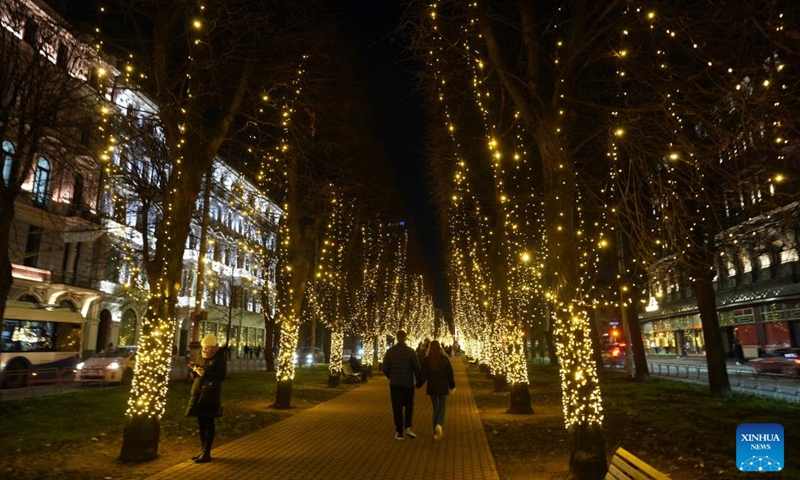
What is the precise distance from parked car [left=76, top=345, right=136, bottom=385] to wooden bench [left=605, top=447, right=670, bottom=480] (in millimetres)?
21696

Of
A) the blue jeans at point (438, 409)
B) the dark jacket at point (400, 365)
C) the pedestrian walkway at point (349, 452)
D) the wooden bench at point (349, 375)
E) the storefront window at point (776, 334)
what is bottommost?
the pedestrian walkway at point (349, 452)

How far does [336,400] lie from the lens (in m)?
17.6

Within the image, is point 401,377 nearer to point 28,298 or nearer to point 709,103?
point 709,103

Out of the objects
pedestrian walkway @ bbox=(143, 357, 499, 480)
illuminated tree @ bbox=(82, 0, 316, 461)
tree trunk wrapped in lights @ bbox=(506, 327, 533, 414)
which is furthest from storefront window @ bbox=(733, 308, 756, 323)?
illuminated tree @ bbox=(82, 0, 316, 461)

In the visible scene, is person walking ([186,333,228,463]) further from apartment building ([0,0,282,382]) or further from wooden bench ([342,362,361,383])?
wooden bench ([342,362,361,383])

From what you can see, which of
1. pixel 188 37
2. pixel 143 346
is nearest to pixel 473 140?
pixel 188 37

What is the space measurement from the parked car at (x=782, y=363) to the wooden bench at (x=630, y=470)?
84.9 ft

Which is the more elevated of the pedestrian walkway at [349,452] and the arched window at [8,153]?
the arched window at [8,153]

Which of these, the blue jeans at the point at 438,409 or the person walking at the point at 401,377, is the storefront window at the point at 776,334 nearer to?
the blue jeans at the point at 438,409

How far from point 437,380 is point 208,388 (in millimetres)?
4394

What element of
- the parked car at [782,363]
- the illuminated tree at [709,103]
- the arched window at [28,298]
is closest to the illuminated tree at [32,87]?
the illuminated tree at [709,103]

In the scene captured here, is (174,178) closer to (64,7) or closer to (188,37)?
(188,37)

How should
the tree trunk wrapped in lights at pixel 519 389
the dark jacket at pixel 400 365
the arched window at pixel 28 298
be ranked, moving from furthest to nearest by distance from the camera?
the arched window at pixel 28 298 → the tree trunk wrapped in lights at pixel 519 389 → the dark jacket at pixel 400 365

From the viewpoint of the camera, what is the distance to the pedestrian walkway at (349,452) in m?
7.67
